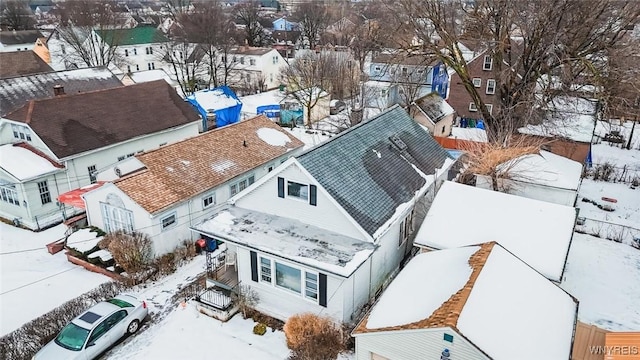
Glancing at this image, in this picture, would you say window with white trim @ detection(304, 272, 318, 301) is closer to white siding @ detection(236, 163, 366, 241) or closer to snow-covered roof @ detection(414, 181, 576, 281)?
white siding @ detection(236, 163, 366, 241)

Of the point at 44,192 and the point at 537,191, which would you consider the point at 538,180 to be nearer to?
the point at 537,191

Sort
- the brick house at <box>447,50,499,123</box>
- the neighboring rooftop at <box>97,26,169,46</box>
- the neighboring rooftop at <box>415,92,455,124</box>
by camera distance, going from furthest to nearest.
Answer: the neighboring rooftop at <box>97,26,169,46</box>
the brick house at <box>447,50,499,123</box>
the neighboring rooftop at <box>415,92,455,124</box>

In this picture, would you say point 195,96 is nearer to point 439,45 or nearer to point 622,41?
point 439,45

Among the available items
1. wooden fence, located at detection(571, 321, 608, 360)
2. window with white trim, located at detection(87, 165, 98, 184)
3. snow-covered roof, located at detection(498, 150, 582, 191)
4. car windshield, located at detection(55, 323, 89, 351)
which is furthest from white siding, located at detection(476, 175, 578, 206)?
window with white trim, located at detection(87, 165, 98, 184)

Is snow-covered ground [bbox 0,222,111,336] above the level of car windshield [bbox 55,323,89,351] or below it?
below

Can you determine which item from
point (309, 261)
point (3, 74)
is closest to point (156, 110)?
point (309, 261)

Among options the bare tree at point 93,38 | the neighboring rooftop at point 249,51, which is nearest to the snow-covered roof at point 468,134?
the neighboring rooftop at point 249,51

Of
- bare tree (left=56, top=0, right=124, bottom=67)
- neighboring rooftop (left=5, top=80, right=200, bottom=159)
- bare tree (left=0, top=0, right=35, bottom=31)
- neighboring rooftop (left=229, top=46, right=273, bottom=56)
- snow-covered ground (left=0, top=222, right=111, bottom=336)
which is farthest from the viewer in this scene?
bare tree (left=0, top=0, right=35, bottom=31)

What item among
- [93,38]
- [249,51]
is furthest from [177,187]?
[93,38]
